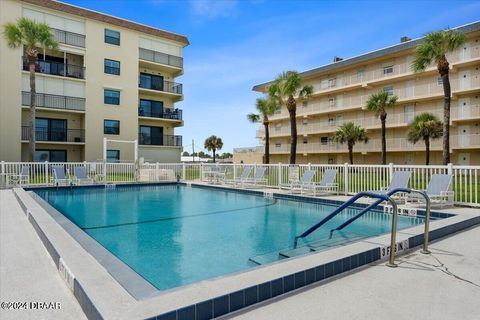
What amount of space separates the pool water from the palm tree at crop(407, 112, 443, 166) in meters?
21.8

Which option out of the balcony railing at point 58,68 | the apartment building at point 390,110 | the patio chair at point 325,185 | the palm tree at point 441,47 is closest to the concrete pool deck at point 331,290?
the patio chair at point 325,185

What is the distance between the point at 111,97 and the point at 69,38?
5.56 meters

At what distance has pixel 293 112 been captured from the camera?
2350 cm

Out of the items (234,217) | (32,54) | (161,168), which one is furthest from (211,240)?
(32,54)

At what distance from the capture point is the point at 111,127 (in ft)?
95.4

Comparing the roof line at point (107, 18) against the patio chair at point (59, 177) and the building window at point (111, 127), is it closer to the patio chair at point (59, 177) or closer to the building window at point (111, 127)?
the building window at point (111, 127)

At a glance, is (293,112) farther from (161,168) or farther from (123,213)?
(123,213)

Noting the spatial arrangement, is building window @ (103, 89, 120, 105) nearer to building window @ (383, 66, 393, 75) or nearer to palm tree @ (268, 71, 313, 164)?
palm tree @ (268, 71, 313, 164)

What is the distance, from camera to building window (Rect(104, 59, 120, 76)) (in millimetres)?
28953

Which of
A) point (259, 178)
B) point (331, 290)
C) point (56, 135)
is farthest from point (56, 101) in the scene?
point (331, 290)

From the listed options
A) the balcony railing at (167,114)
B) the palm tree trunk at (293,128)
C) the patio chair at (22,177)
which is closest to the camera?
the patio chair at (22,177)

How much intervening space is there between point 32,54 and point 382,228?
22.9m

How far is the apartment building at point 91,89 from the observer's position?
2461cm

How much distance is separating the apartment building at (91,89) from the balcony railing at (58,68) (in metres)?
0.07
